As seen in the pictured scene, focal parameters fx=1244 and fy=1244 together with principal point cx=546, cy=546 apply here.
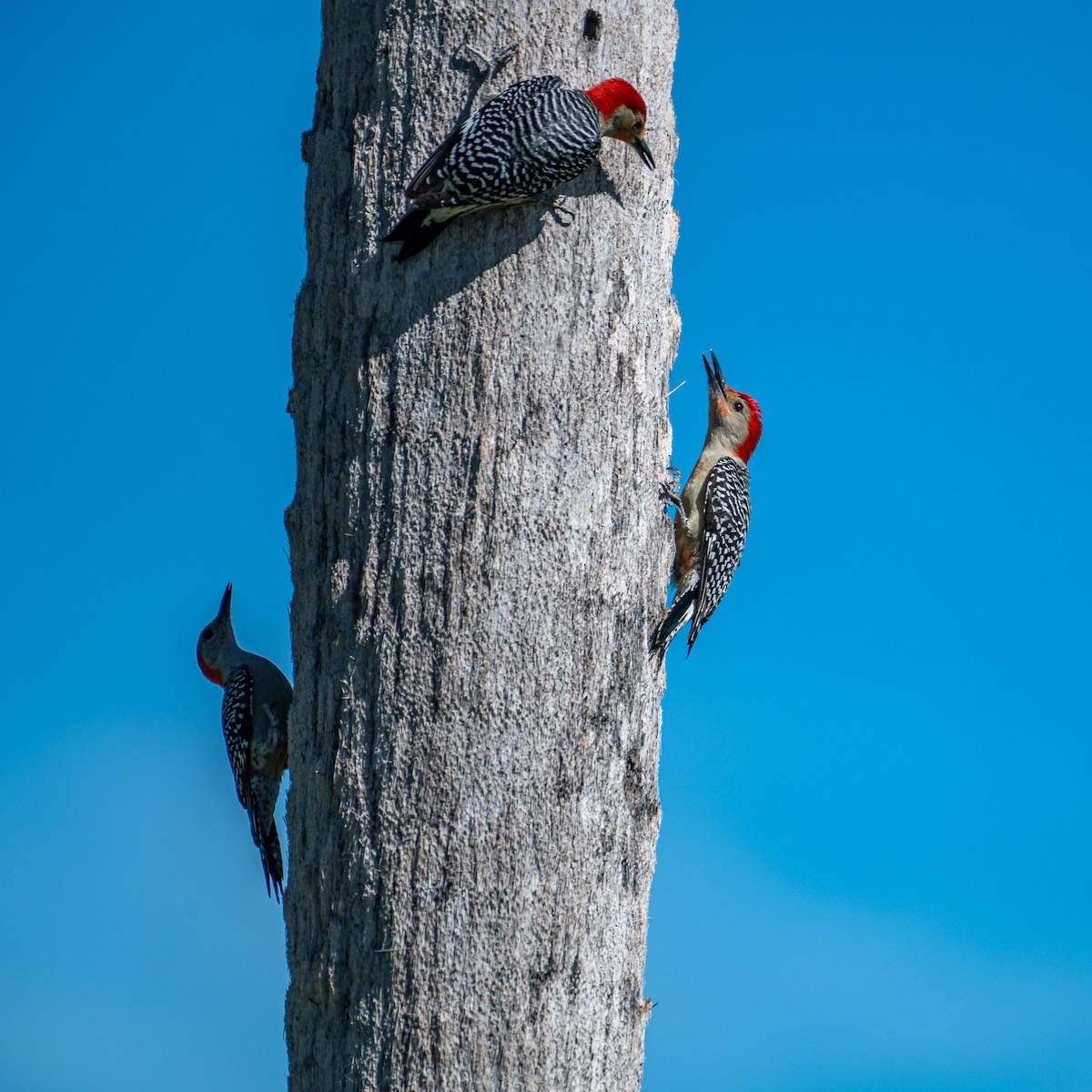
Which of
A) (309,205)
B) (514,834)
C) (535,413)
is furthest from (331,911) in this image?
(309,205)

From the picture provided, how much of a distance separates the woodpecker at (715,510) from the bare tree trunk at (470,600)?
1298mm

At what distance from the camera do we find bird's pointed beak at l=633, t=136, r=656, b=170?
3947 millimetres

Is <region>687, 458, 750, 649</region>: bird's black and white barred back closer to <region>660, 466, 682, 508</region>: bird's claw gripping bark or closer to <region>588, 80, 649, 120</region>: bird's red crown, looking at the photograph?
<region>660, 466, 682, 508</region>: bird's claw gripping bark

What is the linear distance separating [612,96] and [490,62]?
39 centimetres

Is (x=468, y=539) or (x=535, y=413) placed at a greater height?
(x=535, y=413)

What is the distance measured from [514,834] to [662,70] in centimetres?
253

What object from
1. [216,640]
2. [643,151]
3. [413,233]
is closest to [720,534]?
[643,151]

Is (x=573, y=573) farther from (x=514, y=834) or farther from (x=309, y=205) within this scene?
(x=309, y=205)

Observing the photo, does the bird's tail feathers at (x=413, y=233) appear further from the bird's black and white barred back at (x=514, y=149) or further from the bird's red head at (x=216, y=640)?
the bird's red head at (x=216, y=640)

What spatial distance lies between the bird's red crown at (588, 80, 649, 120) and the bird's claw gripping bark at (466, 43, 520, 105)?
273 millimetres

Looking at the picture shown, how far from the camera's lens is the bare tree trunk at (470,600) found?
3.43 m

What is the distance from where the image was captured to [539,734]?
3.52 m

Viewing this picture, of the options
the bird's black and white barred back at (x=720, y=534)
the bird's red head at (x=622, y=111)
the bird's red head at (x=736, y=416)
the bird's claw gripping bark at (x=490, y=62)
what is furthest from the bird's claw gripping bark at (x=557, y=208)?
the bird's red head at (x=736, y=416)

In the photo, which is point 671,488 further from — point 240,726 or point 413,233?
point 240,726
